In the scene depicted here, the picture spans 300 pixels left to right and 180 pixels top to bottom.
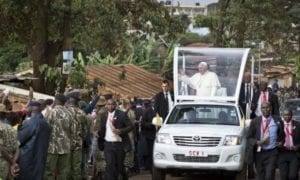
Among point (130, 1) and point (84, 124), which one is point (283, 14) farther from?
point (84, 124)

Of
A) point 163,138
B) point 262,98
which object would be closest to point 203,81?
point 262,98

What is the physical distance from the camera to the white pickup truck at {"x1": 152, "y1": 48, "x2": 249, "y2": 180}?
49.0 feet

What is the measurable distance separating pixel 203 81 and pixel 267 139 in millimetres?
4122

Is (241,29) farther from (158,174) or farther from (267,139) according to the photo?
(267,139)

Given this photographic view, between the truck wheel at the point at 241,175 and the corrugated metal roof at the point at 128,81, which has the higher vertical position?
the truck wheel at the point at 241,175

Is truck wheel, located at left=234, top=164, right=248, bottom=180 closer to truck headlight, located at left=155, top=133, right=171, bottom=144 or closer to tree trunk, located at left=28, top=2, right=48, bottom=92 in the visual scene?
truck headlight, located at left=155, top=133, right=171, bottom=144

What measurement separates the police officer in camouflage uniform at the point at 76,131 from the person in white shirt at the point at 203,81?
4.31 meters

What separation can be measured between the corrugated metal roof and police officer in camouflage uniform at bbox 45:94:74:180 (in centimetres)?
1671

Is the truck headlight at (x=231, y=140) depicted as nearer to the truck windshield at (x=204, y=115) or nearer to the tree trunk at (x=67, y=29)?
the truck windshield at (x=204, y=115)

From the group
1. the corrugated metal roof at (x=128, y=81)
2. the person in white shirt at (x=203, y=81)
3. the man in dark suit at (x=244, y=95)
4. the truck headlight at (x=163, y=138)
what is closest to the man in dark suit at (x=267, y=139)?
the truck headlight at (x=163, y=138)

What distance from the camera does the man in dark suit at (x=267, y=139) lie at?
43.8 ft

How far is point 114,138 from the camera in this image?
1422 cm

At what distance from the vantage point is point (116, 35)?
2353 cm

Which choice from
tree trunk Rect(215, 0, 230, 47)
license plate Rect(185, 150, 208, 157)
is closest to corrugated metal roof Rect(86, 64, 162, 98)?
tree trunk Rect(215, 0, 230, 47)
